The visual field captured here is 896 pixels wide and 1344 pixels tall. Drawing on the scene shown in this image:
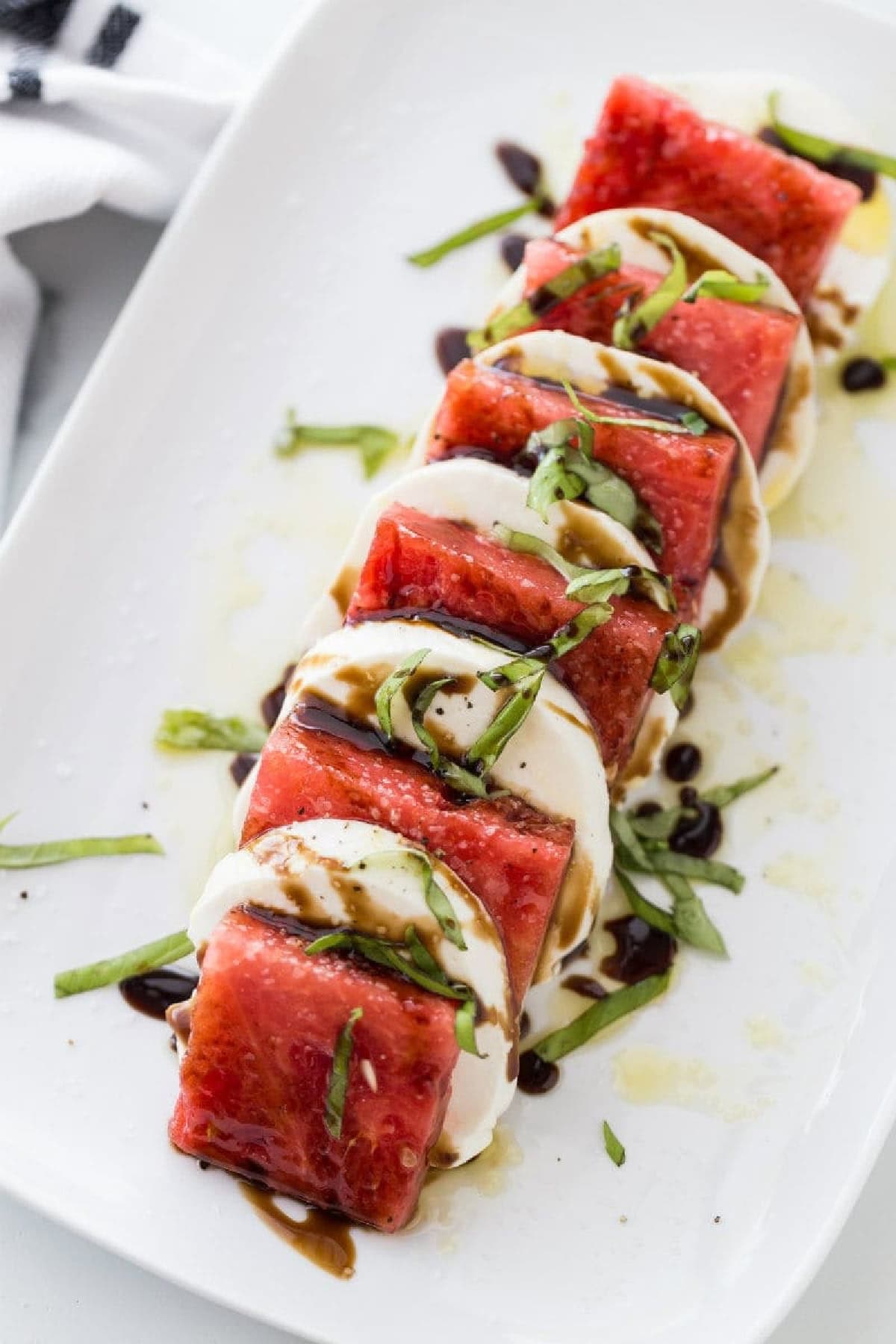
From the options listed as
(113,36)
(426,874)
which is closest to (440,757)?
(426,874)

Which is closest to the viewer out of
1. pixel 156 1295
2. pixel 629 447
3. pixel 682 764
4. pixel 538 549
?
pixel 538 549

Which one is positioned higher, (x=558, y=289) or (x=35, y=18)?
(x=558, y=289)

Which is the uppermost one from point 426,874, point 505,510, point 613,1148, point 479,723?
point 505,510

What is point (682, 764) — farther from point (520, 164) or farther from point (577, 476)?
point (520, 164)

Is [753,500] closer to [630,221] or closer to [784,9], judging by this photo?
[630,221]

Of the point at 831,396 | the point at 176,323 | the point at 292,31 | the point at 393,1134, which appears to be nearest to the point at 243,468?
→ the point at 176,323

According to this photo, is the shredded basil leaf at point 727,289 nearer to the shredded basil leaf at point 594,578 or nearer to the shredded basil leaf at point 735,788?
the shredded basil leaf at point 594,578
